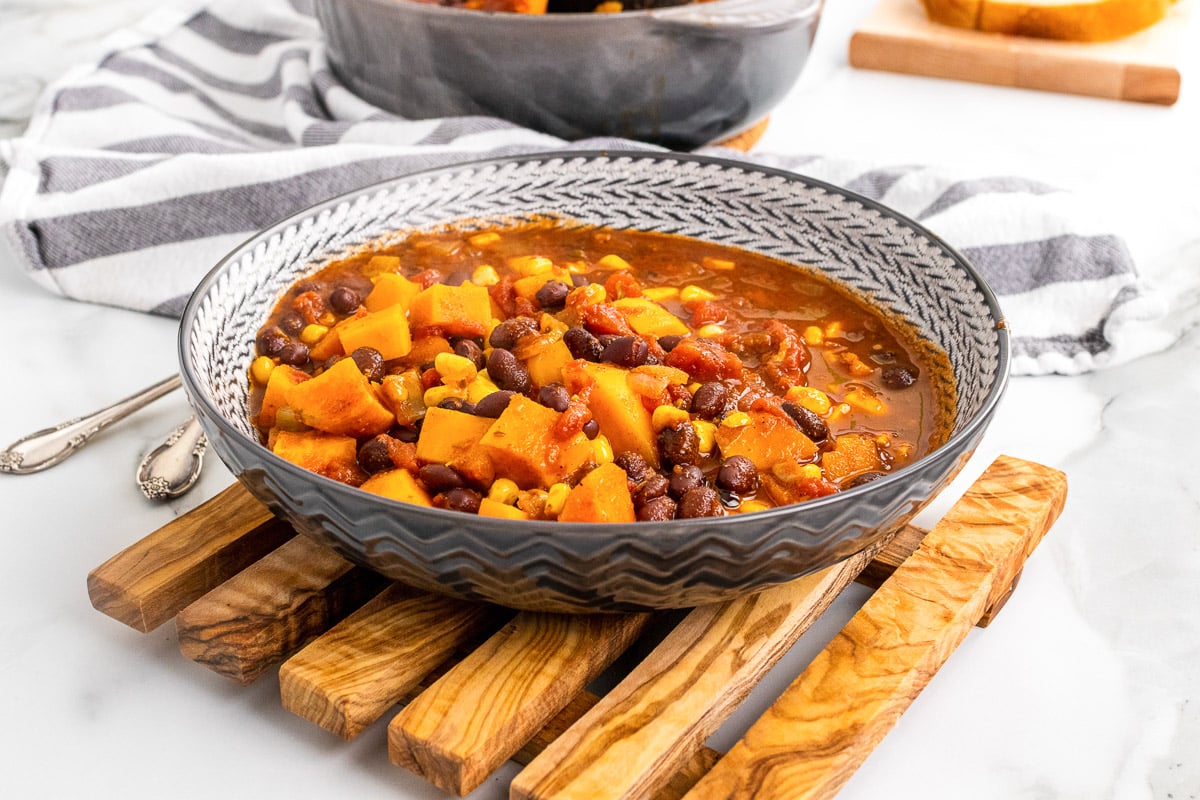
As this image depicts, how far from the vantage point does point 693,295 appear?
113 inches

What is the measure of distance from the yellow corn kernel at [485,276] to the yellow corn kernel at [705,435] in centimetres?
79

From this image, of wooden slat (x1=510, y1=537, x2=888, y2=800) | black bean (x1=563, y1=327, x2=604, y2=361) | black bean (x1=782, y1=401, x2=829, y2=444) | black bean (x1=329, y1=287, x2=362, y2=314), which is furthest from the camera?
black bean (x1=329, y1=287, x2=362, y2=314)

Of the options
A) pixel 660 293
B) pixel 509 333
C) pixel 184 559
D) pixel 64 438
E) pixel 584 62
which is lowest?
pixel 64 438


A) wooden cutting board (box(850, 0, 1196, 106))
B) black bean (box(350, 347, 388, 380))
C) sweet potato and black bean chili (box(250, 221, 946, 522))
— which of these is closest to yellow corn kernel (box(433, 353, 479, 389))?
sweet potato and black bean chili (box(250, 221, 946, 522))

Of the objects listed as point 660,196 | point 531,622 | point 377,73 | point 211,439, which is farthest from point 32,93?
point 531,622

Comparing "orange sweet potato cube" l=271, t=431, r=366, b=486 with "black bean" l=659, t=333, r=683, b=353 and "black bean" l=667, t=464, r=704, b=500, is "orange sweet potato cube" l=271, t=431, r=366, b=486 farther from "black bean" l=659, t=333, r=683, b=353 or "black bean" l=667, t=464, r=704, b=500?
"black bean" l=659, t=333, r=683, b=353

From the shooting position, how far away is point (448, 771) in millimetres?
1896

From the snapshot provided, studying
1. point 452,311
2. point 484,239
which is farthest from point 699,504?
point 484,239

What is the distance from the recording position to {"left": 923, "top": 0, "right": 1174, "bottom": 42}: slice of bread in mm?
4945

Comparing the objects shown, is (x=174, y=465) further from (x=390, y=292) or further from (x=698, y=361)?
(x=698, y=361)

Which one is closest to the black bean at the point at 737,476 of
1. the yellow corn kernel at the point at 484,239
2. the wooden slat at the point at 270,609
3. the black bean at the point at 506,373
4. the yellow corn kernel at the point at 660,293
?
the black bean at the point at 506,373

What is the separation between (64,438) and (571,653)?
A: 143 cm

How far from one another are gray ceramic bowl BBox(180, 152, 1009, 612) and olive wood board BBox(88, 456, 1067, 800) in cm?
14

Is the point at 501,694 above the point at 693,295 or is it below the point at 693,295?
below
